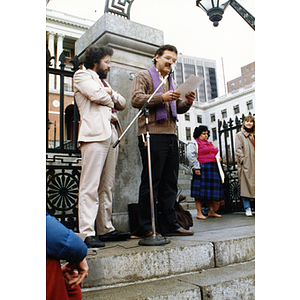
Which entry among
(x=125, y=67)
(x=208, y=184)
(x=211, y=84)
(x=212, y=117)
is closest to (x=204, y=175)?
(x=208, y=184)

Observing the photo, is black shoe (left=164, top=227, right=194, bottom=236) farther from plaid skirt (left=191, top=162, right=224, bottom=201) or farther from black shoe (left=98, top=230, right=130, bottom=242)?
plaid skirt (left=191, top=162, right=224, bottom=201)

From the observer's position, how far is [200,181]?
538 centimetres

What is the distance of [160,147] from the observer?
Answer: 124 inches

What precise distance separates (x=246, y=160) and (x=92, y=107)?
11.8 feet

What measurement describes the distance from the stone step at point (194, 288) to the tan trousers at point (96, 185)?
765 millimetres

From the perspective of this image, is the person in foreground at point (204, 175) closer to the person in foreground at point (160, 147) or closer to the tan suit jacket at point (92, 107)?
the person in foreground at point (160, 147)

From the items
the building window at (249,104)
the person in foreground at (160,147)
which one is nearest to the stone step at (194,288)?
the person in foreground at (160,147)

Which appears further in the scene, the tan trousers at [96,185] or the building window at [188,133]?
the building window at [188,133]

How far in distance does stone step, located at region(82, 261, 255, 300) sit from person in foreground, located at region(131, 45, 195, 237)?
2.46 ft

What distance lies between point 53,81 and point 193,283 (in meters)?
2.79

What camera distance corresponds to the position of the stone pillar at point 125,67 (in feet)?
11.6

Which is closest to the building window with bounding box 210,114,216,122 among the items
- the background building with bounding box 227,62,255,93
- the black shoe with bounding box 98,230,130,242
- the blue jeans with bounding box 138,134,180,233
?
the background building with bounding box 227,62,255,93
